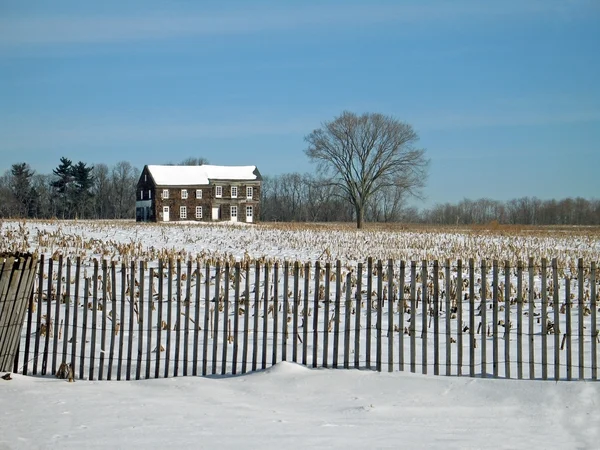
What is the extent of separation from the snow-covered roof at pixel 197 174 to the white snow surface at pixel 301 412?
242 feet

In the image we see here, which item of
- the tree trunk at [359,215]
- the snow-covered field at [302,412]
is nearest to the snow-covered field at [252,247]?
the snow-covered field at [302,412]

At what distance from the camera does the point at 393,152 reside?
241 feet

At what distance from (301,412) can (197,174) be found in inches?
3035

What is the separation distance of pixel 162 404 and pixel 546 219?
120317mm

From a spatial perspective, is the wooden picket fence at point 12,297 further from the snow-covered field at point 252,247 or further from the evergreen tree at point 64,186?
the evergreen tree at point 64,186

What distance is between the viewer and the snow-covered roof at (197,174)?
81.0 m

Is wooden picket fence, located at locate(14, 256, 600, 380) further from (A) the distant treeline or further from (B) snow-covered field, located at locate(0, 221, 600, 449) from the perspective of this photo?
(A) the distant treeline

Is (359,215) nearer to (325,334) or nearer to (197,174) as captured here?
(197,174)

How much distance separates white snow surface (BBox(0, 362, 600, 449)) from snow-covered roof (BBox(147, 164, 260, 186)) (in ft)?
242

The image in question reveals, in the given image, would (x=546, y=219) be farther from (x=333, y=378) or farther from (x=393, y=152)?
(x=333, y=378)

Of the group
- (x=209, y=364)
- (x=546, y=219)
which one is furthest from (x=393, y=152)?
(x=209, y=364)

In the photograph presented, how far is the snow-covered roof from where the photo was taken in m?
81.0

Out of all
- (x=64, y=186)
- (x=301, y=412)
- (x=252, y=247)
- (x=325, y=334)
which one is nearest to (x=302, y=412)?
(x=301, y=412)


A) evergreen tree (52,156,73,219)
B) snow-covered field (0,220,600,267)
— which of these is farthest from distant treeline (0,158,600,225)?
snow-covered field (0,220,600,267)
